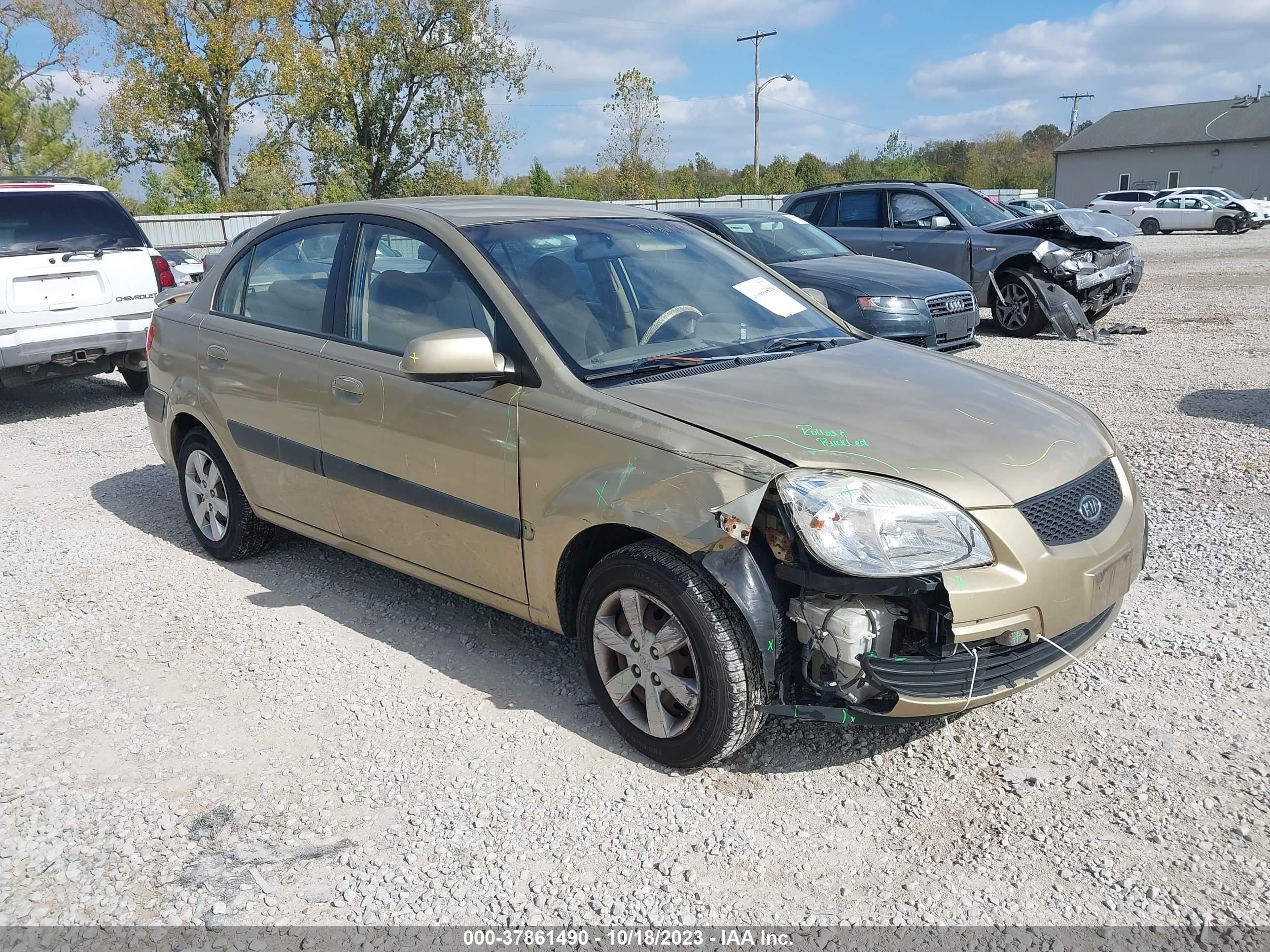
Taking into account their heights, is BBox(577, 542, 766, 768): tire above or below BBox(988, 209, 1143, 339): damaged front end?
below

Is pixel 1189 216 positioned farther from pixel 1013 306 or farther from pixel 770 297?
pixel 770 297

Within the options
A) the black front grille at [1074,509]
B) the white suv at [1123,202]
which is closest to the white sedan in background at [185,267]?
the black front grille at [1074,509]

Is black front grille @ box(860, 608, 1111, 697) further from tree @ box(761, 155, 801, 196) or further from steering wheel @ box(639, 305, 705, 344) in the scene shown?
tree @ box(761, 155, 801, 196)

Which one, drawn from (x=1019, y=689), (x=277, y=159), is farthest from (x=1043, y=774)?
(x=277, y=159)

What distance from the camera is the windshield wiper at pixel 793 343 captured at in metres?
3.85

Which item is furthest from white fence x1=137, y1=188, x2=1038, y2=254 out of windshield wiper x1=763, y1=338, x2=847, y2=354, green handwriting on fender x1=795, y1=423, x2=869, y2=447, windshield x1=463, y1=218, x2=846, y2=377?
green handwriting on fender x1=795, y1=423, x2=869, y2=447

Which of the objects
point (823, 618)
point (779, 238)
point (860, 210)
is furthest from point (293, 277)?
point (860, 210)

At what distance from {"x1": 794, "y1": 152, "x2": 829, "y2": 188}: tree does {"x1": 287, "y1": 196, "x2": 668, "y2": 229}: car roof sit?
147 feet

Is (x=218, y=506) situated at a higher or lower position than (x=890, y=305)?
lower

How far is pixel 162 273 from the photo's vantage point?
9.05 metres

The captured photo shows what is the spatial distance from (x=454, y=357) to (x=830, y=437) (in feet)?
4.10

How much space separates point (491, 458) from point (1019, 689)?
186 centimetres

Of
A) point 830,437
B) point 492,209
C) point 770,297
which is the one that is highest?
point 492,209

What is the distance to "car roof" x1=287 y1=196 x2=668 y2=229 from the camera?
4.02 metres
